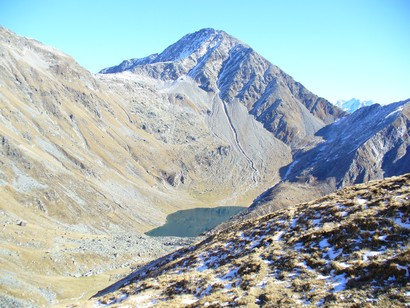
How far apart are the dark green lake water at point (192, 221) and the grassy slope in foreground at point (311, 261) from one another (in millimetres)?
113359

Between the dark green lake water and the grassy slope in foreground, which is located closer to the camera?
the grassy slope in foreground

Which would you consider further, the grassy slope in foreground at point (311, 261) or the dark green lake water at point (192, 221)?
the dark green lake water at point (192, 221)

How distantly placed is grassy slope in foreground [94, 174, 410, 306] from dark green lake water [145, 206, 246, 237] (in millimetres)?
113359

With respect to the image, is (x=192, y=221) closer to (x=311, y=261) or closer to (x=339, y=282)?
(x=311, y=261)

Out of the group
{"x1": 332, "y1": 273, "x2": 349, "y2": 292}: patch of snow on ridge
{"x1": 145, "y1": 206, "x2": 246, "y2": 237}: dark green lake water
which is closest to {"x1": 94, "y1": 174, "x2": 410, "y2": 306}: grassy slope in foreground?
{"x1": 332, "y1": 273, "x2": 349, "y2": 292}: patch of snow on ridge

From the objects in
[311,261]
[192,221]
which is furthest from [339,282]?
[192,221]

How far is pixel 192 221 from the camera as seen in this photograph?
163625mm

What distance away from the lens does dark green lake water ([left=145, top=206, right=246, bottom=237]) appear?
460 ft

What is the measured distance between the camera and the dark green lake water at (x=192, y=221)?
140250 mm

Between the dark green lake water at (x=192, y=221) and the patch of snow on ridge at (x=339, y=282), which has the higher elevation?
the patch of snow on ridge at (x=339, y=282)

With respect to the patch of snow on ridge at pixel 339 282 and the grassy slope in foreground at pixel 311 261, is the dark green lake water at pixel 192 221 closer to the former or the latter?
the grassy slope in foreground at pixel 311 261

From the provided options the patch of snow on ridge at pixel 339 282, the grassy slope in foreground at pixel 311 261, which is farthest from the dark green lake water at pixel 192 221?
the patch of snow on ridge at pixel 339 282

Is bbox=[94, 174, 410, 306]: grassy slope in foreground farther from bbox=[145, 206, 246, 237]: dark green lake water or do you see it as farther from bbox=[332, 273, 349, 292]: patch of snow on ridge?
bbox=[145, 206, 246, 237]: dark green lake water

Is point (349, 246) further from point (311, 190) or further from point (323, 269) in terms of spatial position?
point (311, 190)
